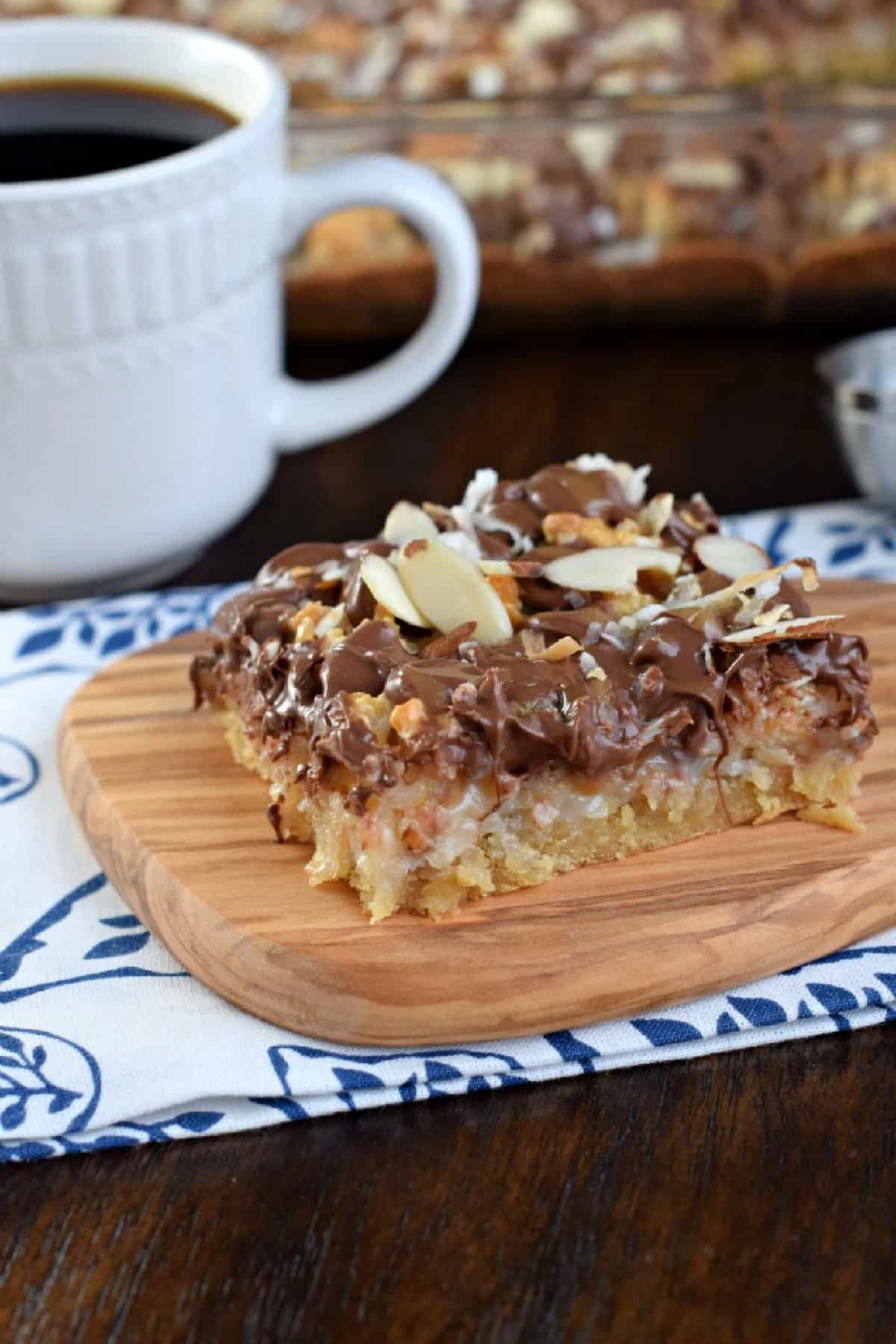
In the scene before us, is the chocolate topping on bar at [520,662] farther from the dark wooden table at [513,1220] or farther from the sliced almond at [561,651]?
the dark wooden table at [513,1220]

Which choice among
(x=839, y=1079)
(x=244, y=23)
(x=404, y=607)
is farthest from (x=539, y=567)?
(x=244, y=23)

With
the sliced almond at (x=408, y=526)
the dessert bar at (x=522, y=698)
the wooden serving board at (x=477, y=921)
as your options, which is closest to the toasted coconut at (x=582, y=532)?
the dessert bar at (x=522, y=698)

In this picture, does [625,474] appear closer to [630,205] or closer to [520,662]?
[520,662]

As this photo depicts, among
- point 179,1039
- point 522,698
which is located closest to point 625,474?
point 522,698

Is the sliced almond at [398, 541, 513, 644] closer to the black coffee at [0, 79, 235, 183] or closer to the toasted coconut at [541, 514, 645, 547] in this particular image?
the toasted coconut at [541, 514, 645, 547]

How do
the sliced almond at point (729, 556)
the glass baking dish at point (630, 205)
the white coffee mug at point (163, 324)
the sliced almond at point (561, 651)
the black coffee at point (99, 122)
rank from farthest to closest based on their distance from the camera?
1. the glass baking dish at point (630, 205)
2. the black coffee at point (99, 122)
3. the white coffee mug at point (163, 324)
4. the sliced almond at point (729, 556)
5. the sliced almond at point (561, 651)

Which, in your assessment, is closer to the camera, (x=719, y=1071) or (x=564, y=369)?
(x=719, y=1071)

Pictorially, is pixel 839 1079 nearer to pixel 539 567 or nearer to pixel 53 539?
pixel 539 567
